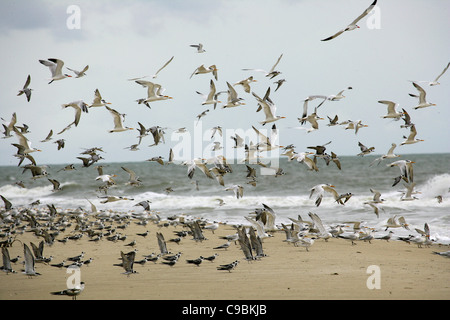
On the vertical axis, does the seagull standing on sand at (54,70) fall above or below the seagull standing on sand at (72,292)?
above

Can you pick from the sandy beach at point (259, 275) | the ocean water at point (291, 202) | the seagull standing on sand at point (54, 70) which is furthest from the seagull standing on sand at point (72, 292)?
the ocean water at point (291, 202)

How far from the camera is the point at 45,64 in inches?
497

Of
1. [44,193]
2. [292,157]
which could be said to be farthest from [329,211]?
Answer: [44,193]

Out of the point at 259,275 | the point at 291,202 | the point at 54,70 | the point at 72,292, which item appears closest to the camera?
the point at 72,292

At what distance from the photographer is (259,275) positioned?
31.4ft

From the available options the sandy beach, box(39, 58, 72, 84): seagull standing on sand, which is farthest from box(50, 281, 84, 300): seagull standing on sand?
box(39, 58, 72, 84): seagull standing on sand

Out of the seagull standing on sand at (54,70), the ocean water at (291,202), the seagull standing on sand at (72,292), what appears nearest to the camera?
the seagull standing on sand at (72,292)

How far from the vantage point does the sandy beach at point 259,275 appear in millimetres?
8242

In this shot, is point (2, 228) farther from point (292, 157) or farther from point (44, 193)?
point (44, 193)

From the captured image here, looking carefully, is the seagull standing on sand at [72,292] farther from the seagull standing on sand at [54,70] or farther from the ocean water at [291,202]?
the ocean water at [291,202]

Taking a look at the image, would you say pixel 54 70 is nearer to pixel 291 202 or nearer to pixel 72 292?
pixel 72 292

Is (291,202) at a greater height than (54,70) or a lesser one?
lesser

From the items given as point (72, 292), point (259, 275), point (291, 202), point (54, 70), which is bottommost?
point (291, 202)

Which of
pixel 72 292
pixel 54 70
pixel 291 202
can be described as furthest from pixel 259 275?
pixel 291 202
